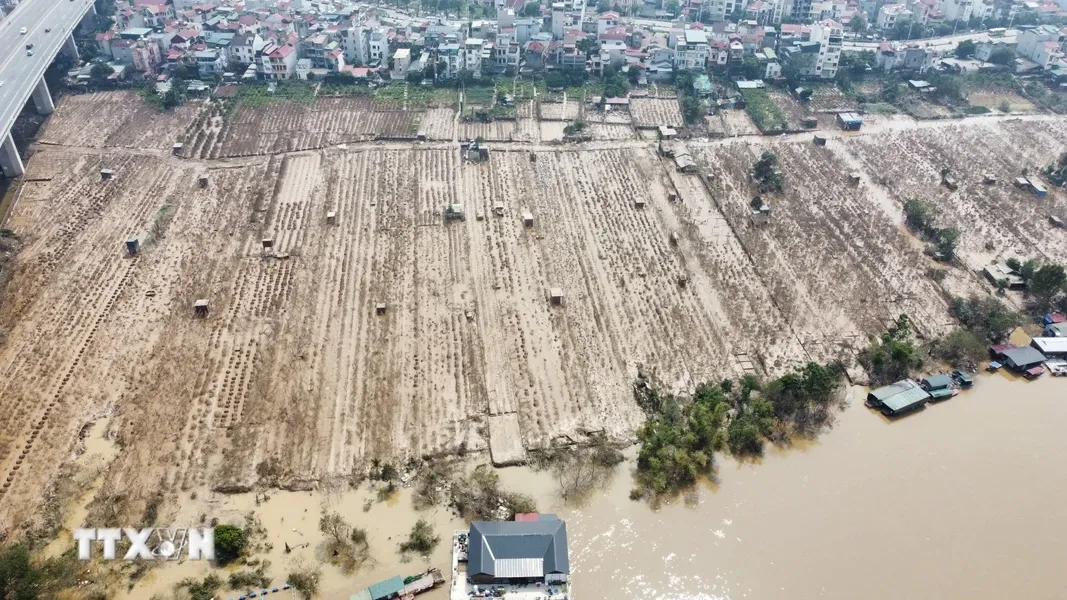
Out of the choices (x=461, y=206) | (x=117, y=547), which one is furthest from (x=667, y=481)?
(x=461, y=206)

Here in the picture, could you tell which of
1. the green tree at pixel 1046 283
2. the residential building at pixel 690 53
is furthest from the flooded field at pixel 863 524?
the residential building at pixel 690 53

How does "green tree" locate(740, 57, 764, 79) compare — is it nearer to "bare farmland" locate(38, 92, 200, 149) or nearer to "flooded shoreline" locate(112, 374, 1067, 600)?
"flooded shoreline" locate(112, 374, 1067, 600)

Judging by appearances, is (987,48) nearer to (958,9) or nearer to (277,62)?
(958,9)

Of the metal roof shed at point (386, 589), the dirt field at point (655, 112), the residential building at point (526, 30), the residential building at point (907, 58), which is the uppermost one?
the residential building at point (907, 58)

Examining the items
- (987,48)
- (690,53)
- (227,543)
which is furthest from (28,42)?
(987,48)

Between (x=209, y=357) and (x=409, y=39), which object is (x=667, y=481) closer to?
(x=209, y=357)

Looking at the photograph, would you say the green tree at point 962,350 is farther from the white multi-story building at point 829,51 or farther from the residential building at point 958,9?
the residential building at point 958,9

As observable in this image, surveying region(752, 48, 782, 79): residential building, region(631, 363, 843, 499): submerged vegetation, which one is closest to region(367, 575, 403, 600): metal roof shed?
region(631, 363, 843, 499): submerged vegetation
